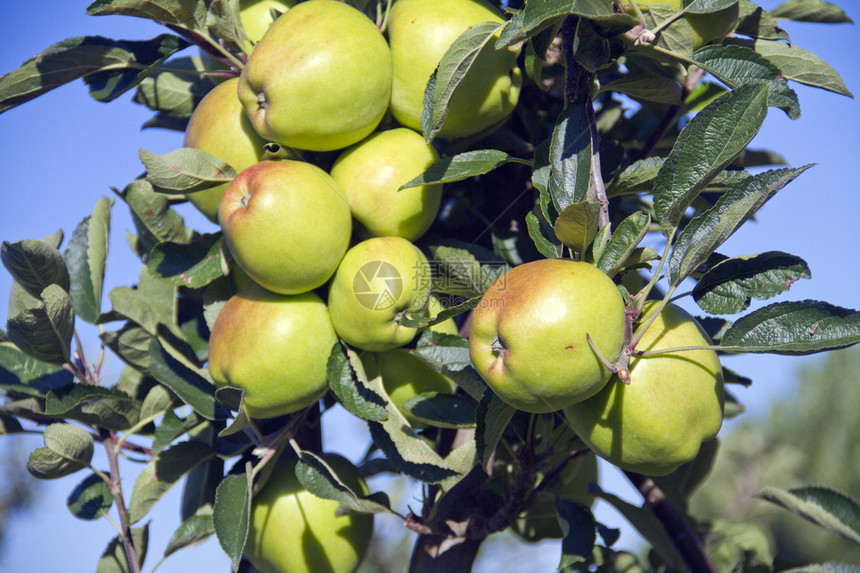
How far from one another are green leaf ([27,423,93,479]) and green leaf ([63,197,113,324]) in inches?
7.6

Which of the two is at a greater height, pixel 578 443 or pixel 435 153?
pixel 435 153

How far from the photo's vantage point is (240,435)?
1.10 meters

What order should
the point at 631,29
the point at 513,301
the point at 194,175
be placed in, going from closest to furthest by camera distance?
the point at 513,301
the point at 631,29
the point at 194,175

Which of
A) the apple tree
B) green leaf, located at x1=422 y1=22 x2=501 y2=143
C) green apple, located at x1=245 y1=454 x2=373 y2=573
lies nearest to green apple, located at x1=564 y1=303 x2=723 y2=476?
the apple tree

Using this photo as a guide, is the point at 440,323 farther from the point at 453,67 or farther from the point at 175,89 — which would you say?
the point at 175,89

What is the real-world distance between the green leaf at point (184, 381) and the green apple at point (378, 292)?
0.24m

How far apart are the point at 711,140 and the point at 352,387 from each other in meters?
0.56

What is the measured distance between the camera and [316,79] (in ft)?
3.10

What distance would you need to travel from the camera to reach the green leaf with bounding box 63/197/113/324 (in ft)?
3.83

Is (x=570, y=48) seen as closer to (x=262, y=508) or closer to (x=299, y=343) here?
(x=299, y=343)

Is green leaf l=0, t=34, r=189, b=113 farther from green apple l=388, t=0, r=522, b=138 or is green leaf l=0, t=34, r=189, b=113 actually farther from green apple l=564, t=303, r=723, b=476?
green apple l=564, t=303, r=723, b=476

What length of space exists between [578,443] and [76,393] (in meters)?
0.80

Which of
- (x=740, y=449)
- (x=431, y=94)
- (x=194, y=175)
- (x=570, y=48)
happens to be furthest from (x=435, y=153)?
(x=740, y=449)

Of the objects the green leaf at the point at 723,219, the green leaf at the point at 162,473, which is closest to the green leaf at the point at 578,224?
the green leaf at the point at 723,219
